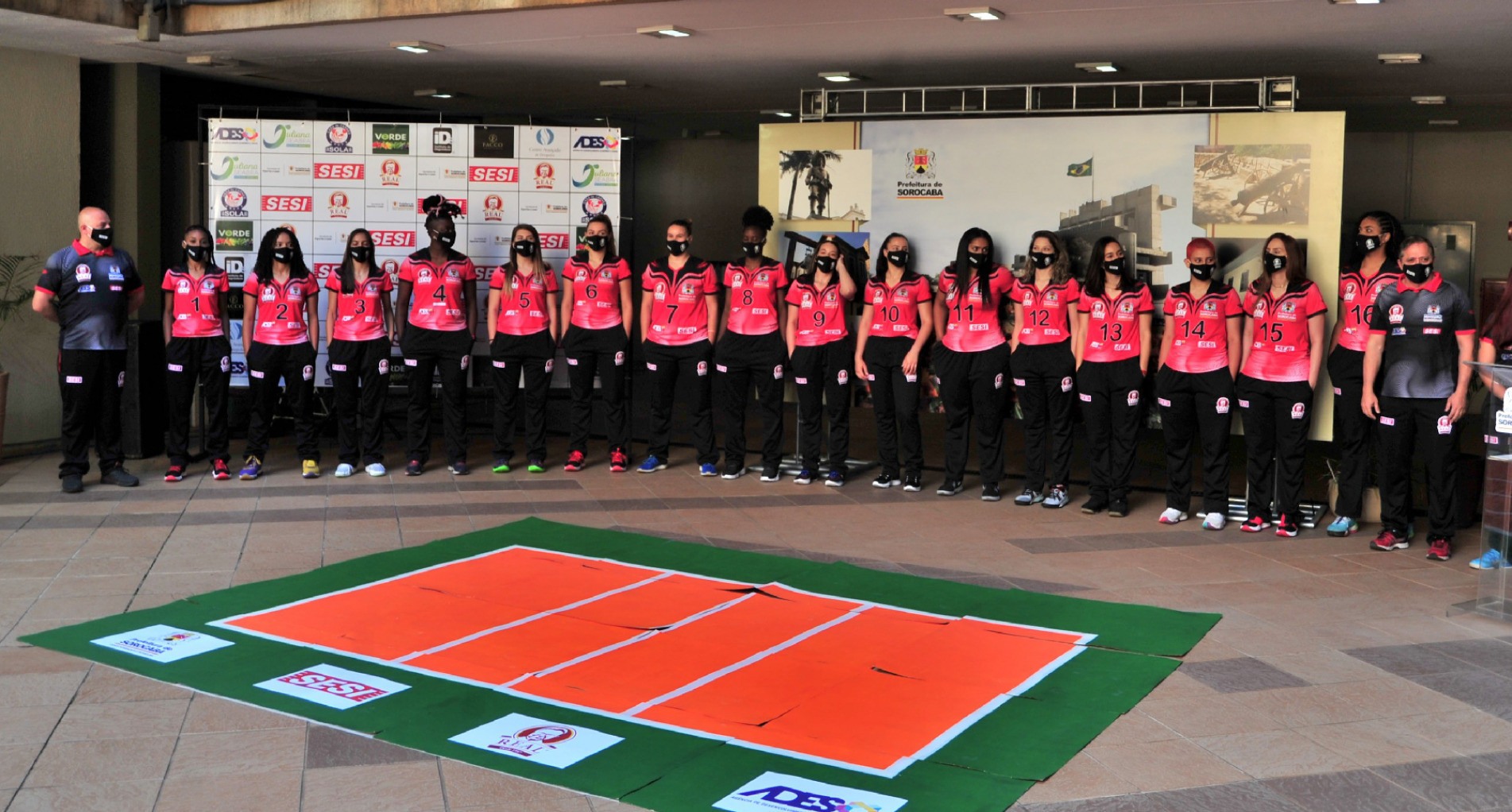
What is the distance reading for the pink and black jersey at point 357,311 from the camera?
898 cm

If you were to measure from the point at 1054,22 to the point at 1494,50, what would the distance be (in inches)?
121

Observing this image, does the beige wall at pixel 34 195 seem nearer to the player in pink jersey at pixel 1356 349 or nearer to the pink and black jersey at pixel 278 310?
the pink and black jersey at pixel 278 310

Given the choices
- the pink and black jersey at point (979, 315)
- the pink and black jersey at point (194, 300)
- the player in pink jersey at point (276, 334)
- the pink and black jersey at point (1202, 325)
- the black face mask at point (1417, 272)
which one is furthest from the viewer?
the player in pink jersey at point (276, 334)

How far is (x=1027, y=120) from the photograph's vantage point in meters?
8.76

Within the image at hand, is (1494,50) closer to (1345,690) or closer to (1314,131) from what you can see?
(1314,131)

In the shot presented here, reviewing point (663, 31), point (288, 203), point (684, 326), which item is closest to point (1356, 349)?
point (684, 326)

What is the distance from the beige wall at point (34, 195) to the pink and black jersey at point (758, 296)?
5.27m

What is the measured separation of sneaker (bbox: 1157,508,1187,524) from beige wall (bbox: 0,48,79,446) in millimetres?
8137

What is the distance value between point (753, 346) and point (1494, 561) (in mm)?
4734

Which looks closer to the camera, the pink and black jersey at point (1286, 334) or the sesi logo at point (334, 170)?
the pink and black jersey at point (1286, 334)

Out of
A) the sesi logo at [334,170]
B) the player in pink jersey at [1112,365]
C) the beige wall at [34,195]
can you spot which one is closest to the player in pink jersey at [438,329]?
the sesi logo at [334,170]

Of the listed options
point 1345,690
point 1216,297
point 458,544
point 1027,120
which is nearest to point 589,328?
point 458,544

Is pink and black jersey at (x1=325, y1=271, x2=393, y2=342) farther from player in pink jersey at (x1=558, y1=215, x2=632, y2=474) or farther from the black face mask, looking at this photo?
the black face mask

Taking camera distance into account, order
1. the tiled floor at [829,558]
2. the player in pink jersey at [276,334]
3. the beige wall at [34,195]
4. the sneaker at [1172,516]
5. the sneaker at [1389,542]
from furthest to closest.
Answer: the beige wall at [34,195] → the player in pink jersey at [276,334] → the sneaker at [1172,516] → the sneaker at [1389,542] → the tiled floor at [829,558]
